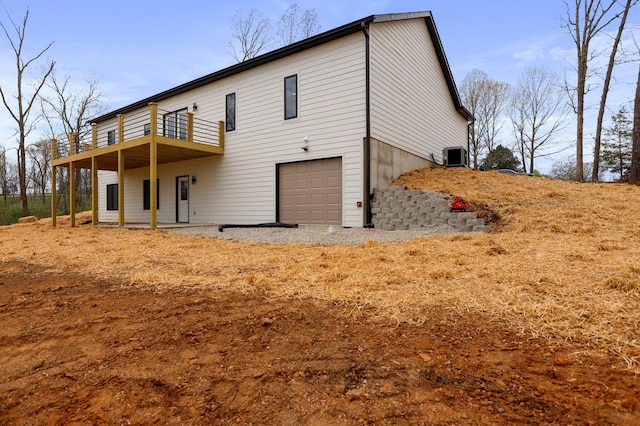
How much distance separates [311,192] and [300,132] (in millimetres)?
1898

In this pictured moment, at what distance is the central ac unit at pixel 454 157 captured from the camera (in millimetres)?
14219

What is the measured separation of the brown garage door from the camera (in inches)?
375

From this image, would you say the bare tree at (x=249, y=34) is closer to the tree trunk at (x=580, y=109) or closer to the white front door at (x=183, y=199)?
the white front door at (x=183, y=199)

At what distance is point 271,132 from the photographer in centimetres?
1080

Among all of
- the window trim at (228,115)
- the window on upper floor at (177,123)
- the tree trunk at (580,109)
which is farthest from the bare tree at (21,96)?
the tree trunk at (580,109)

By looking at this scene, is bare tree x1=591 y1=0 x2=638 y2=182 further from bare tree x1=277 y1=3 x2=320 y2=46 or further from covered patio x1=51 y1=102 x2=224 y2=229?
bare tree x1=277 y1=3 x2=320 y2=46

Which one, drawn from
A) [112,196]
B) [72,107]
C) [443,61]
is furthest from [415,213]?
[72,107]

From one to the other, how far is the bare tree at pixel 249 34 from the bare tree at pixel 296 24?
0.96 metres

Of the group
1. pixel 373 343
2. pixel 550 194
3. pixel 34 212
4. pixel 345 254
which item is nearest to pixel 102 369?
pixel 373 343

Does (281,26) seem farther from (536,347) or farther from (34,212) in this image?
(536,347)

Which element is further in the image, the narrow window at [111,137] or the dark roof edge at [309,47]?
the narrow window at [111,137]

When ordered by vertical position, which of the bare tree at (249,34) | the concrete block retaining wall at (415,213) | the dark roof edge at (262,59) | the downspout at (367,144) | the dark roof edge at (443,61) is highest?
the bare tree at (249,34)

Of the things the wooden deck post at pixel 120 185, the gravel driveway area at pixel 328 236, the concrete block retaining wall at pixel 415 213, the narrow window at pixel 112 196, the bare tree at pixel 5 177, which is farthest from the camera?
the bare tree at pixel 5 177

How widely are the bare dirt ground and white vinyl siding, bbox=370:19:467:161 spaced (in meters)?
7.69
